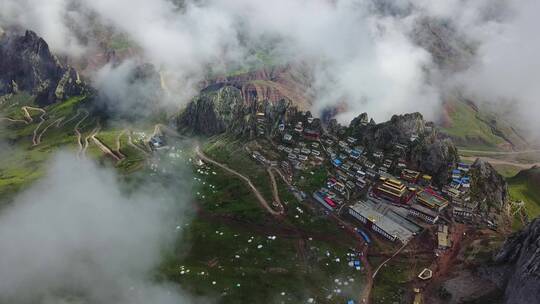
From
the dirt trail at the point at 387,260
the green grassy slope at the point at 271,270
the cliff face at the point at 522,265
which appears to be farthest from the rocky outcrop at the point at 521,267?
the green grassy slope at the point at 271,270

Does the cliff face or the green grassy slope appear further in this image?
the green grassy slope

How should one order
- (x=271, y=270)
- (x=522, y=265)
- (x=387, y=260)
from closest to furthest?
(x=522, y=265) → (x=271, y=270) → (x=387, y=260)

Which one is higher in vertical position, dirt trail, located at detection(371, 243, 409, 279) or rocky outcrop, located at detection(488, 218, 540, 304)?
dirt trail, located at detection(371, 243, 409, 279)

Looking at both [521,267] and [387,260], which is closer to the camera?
[521,267]

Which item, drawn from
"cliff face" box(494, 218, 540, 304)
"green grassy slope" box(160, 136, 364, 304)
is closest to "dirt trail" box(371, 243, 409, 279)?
"green grassy slope" box(160, 136, 364, 304)

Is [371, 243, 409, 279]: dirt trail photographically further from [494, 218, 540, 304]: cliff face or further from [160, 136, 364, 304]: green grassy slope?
[494, 218, 540, 304]: cliff face

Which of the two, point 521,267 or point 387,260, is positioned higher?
point 387,260

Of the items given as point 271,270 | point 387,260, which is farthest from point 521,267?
point 271,270

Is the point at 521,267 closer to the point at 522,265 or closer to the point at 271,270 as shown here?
the point at 522,265

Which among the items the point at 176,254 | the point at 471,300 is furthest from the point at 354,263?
the point at 176,254
